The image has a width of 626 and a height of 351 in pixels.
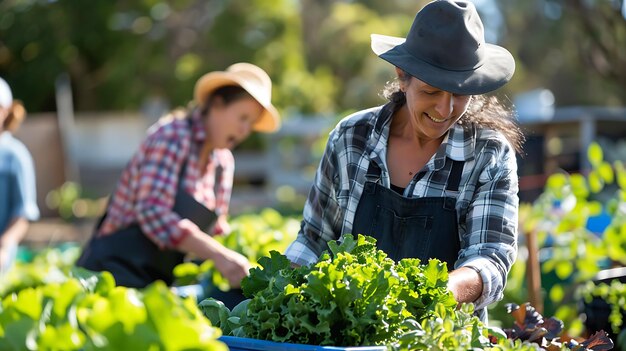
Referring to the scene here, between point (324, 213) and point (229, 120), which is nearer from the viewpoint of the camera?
point (324, 213)

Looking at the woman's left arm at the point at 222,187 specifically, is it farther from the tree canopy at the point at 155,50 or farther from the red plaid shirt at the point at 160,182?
the tree canopy at the point at 155,50

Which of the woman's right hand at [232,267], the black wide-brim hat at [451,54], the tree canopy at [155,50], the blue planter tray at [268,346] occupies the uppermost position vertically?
the tree canopy at [155,50]

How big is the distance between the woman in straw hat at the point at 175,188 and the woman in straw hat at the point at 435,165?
121 cm

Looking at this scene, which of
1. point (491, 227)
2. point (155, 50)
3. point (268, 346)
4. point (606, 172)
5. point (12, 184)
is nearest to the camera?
point (268, 346)

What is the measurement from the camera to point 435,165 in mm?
2441

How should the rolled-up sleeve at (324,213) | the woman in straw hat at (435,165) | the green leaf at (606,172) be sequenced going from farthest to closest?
the green leaf at (606,172) < the rolled-up sleeve at (324,213) < the woman in straw hat at (435,165)

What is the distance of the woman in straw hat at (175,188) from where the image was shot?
153 inches

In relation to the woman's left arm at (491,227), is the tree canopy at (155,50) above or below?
above

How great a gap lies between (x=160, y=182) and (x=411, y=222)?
5.72 ft

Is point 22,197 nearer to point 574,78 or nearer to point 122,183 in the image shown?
point 122,183

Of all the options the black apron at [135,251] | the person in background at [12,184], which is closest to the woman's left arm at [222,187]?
the black apron at [135,251]

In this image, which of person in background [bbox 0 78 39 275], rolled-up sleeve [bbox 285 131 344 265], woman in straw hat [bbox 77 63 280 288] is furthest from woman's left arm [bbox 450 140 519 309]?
person in background [bbox 0 78 39 275]

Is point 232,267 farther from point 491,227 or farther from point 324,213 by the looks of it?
point 491,227

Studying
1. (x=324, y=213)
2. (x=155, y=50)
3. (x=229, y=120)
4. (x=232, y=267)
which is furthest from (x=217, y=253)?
(x=155, y=50)
